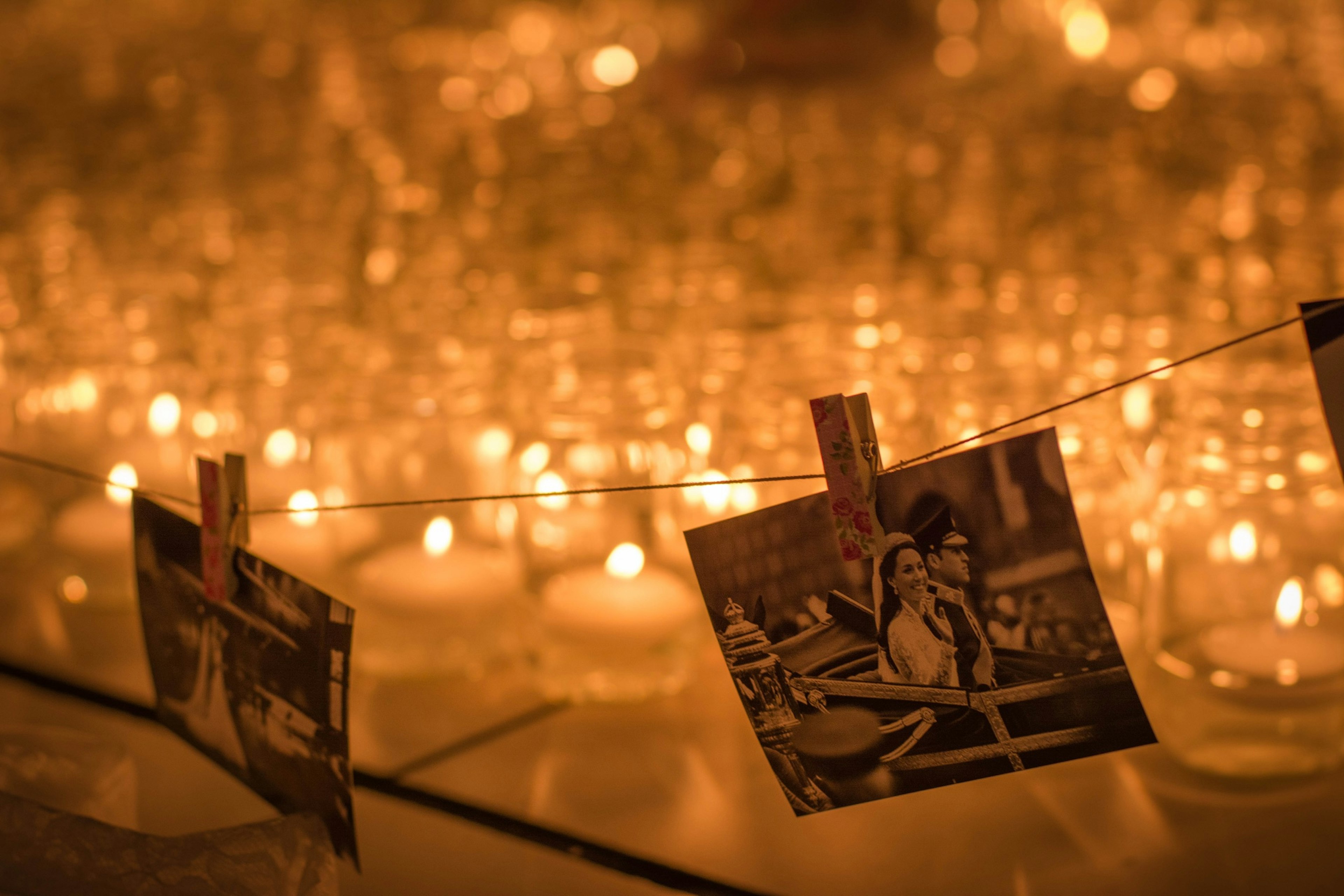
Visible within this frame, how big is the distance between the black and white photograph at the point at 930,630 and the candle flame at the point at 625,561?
0.87 ft

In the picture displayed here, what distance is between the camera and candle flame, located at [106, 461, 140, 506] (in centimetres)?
84

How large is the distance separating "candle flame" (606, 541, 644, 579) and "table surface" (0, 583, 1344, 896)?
0.30ft

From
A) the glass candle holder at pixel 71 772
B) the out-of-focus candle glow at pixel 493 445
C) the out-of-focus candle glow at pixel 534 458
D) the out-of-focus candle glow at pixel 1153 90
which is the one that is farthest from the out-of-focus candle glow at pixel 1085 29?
the glass candle holder at pixel 71 772

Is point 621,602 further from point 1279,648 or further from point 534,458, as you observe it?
point 1279,648

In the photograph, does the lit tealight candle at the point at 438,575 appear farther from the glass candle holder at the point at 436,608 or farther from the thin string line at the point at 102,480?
the thin string line at the point at 102,480

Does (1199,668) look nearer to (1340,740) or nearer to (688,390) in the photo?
(1340,740)

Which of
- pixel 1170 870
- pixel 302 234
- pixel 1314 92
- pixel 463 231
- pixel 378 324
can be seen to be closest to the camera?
pixel 1170 870

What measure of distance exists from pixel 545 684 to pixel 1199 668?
351mm

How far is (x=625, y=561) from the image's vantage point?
0.74 m

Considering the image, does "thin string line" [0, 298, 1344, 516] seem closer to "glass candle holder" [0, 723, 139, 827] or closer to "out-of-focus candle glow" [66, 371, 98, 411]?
"glass candle holder" [0, 723, 139, 827]

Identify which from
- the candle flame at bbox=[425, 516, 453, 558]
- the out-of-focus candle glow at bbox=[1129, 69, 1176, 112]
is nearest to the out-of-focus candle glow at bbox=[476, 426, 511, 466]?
the candle flame at bbox=[425, 516, 453, 558]

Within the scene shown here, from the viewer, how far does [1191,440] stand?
592 mm

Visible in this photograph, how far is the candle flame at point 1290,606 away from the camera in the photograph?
1.99 feet

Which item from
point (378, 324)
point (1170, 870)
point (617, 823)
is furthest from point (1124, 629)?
point (378, 324)
